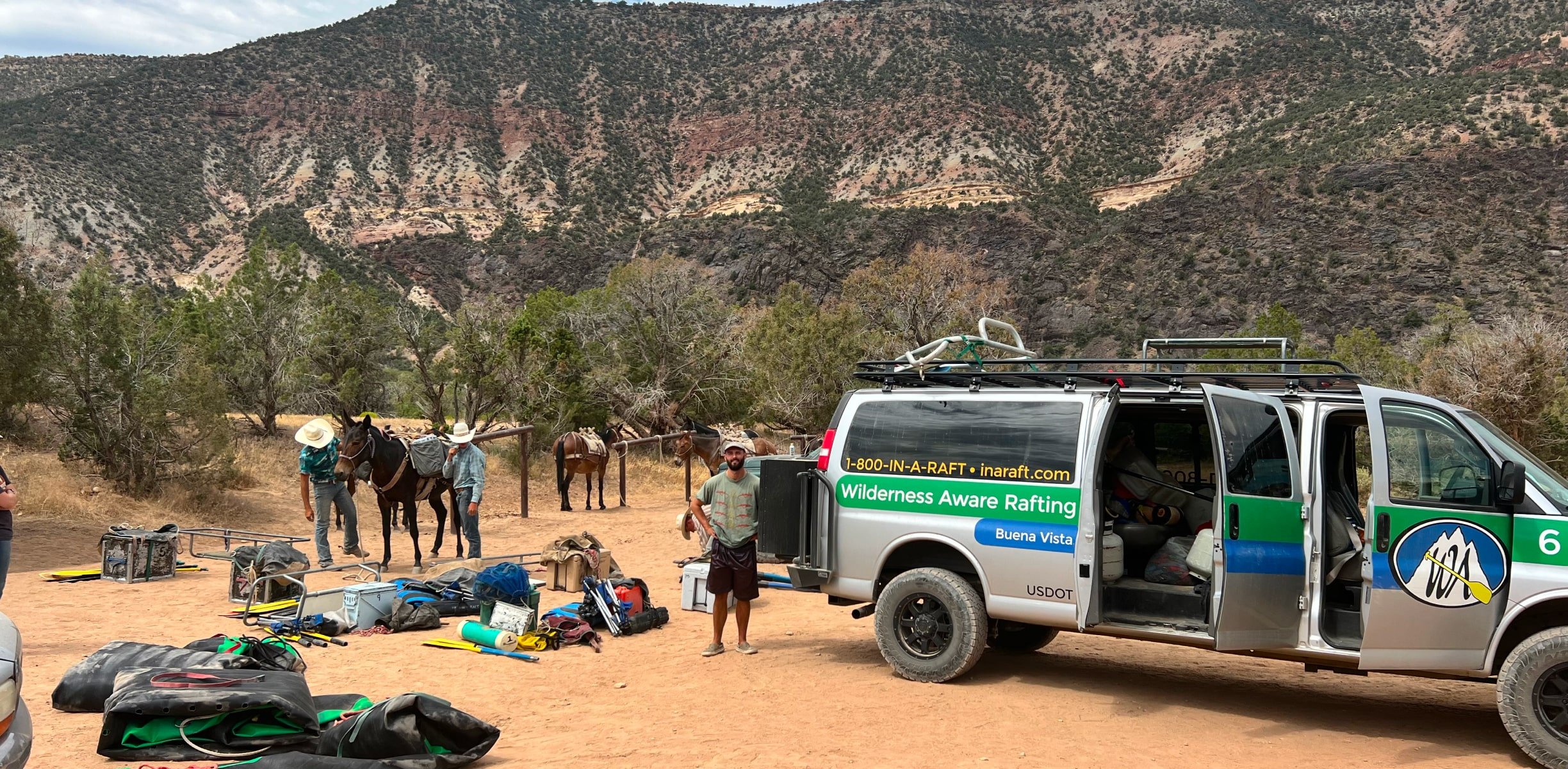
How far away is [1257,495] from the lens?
7117mm

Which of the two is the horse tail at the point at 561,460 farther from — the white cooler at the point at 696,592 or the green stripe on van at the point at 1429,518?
the green stripe on van at the point at 1429,518

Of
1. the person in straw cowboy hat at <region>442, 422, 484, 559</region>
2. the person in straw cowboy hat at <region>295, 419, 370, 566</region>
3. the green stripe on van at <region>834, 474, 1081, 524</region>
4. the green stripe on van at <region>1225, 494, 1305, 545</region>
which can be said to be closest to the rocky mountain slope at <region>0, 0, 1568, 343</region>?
the person in straw cowboy hat at <region>442, 422, 484, 559</region>

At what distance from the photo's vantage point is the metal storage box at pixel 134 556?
1210 centimetres

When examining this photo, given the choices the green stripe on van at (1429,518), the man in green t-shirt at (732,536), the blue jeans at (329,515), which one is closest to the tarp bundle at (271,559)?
the blue jeans at (329,515)

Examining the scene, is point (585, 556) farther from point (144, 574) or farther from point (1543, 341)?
point (1543, 341)

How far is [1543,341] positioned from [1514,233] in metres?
31.9

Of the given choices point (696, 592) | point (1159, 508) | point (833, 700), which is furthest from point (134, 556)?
point (1159, 508)

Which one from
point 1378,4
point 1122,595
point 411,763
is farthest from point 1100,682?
point 1378,4

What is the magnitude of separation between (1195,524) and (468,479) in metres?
9.11

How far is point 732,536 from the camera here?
30.5ft

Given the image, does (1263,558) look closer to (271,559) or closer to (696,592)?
(696,592)

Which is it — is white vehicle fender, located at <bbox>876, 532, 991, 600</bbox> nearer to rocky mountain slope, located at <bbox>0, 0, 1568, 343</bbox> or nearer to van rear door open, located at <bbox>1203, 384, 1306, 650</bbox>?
van rear door open, located at <bbox>1203, 384, 1306, 650</bbox>

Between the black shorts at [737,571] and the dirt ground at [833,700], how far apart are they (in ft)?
2.00

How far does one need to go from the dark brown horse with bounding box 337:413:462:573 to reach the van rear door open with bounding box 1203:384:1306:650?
9.86 meters
